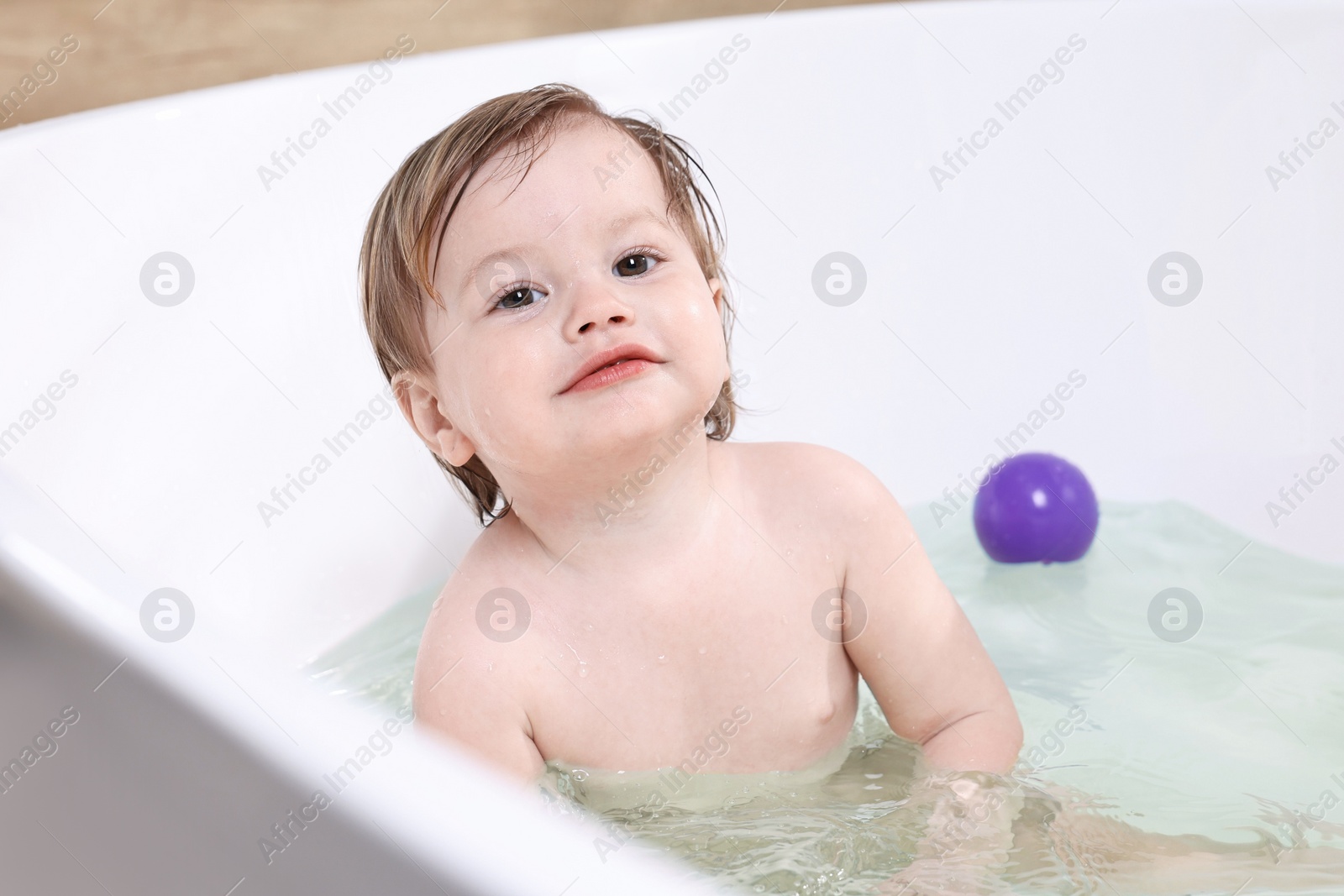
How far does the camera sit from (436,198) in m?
0.87

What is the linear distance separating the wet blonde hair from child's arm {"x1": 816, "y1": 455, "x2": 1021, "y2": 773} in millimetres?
237

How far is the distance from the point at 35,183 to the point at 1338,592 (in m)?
1.19

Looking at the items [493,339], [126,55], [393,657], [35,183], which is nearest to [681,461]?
[493,339]

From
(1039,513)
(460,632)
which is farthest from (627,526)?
(1039,513)

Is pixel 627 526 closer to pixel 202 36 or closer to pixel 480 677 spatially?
pixel 480 677

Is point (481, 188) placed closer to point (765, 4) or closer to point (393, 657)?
point (393, 657)

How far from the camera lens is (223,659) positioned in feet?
1.56

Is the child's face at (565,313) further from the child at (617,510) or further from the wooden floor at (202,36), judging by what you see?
the wooden floor at (202,36)

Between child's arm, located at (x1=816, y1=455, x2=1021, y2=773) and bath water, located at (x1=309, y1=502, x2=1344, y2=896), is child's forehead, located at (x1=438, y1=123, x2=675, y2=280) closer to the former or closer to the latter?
child's arm, located at (x1=816, y1=455, x2=1021, y2=773)

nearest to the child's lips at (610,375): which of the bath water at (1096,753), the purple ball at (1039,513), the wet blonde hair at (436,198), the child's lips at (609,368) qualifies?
the child's lips at (609,368)

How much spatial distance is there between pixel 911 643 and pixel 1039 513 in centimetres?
39

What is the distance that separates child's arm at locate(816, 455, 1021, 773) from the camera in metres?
0.93

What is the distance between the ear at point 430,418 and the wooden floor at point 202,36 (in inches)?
37.3

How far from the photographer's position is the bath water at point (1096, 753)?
0.76 metres
